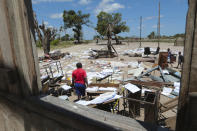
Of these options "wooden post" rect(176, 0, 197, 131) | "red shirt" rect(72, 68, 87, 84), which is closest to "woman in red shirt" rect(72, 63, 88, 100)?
"red shirt" rect(72, 68, 87, 84)

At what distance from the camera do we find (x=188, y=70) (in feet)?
2.79

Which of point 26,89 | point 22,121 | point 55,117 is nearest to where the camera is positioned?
point 55,117

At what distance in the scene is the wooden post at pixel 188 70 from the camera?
78 centimetres

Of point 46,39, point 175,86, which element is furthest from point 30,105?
point 46,39

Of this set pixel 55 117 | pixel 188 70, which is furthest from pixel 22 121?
pixel 188 70

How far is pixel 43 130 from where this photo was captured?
162 cm

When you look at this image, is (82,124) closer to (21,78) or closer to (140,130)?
(140,130)

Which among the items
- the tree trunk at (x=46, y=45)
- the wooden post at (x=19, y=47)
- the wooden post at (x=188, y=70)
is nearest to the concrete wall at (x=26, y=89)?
the wooden post at (x=19, y=47)

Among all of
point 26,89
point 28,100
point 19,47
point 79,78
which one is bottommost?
point 79,78

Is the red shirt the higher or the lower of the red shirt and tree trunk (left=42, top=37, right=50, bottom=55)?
the lower

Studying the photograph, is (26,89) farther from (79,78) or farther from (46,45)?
(46,45)

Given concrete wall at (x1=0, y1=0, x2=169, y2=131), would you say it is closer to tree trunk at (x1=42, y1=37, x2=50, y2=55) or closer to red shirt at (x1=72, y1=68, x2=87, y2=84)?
red shirt at (x1=72, y1=68, x2=87, y2=84)

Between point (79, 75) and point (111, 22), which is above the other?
point (111, 22)

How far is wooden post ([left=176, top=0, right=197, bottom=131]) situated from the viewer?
2.57ft
